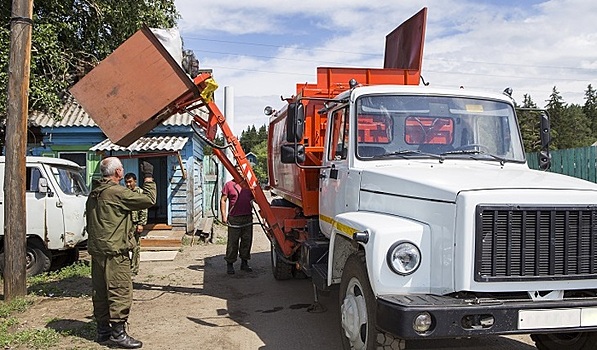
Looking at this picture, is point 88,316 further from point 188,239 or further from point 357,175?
point 188,239

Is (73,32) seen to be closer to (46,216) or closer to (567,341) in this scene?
(46,216)

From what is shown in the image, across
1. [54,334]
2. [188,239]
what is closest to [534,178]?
[54,334]

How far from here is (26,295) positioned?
7613 millimetres

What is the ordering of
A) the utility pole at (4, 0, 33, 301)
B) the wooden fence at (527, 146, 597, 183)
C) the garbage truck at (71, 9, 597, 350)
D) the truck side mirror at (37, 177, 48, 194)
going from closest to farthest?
the garbage truck at (71, 9, 597, 350)
the utility pole at (4, 0, 33, 301)
the truck side mirror at (37, 177, 48, 194)
the wooden fence at (527, 146, 597, 183)

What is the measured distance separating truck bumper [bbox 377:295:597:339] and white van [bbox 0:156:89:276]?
7158 millimetres

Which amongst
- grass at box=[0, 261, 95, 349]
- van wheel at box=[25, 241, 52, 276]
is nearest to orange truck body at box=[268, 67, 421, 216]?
grass at box=[0, 261, 95, 349]

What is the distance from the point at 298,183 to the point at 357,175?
2017mm

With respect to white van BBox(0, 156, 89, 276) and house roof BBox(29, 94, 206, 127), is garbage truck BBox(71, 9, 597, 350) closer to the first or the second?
white van BBox(0, 156, 89, 276)

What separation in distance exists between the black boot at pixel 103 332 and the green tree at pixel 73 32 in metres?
9.20

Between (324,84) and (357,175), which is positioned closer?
(357,175)

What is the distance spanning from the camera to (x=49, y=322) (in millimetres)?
6594

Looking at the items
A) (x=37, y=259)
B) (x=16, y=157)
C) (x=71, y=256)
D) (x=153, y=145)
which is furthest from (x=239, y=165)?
(x=153, y=145)

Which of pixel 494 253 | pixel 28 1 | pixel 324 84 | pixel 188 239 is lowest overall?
pixel 188 239

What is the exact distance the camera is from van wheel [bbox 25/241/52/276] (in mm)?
9328
